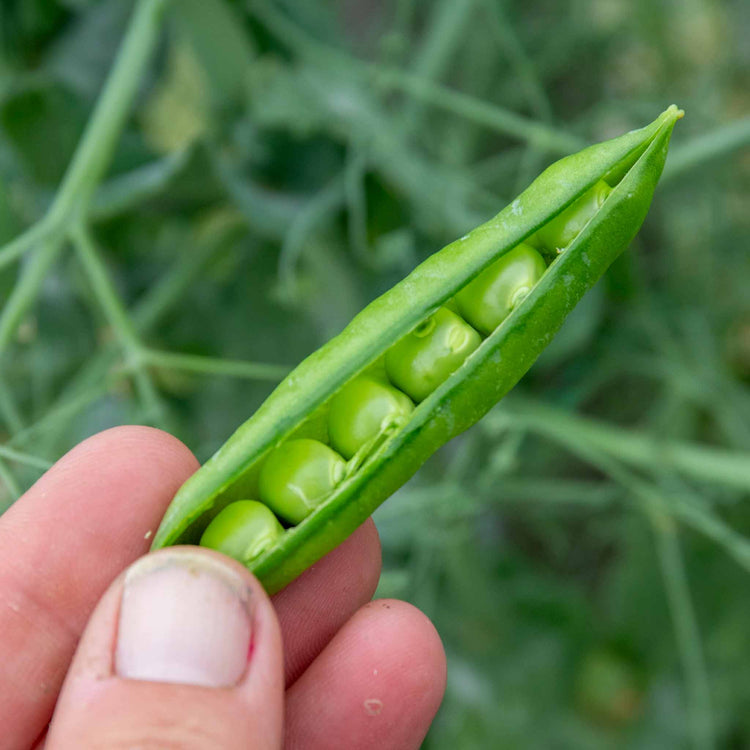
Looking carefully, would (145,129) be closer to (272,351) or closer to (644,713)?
(272,351)

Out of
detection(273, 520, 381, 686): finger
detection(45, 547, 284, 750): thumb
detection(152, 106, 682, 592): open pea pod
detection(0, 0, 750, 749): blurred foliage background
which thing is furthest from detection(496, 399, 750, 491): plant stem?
detection(45, 547, 284, 750): thumb

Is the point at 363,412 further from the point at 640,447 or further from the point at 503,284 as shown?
the point at 640,447

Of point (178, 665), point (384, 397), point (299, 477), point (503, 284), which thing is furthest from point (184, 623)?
point (503, 284)

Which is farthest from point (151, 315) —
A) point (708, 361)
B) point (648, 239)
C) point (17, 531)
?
point (648, 239)

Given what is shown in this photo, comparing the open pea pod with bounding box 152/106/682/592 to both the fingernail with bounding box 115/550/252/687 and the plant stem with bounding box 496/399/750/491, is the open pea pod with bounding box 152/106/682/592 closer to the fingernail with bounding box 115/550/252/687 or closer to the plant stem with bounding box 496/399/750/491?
the fingernail with bounding box 115/550/252/687

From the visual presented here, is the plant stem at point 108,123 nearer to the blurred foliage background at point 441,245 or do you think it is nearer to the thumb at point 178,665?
the blurred foliage background at point 441,245

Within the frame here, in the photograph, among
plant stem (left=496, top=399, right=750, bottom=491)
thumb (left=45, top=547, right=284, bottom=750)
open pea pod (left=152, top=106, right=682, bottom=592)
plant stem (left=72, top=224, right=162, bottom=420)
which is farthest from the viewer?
plant stem (left=496, top=399, right=750, bottom=491)
